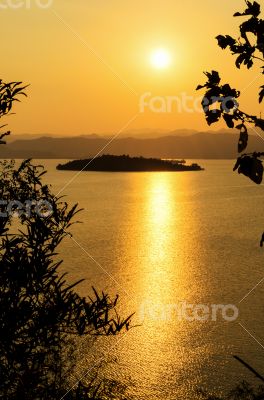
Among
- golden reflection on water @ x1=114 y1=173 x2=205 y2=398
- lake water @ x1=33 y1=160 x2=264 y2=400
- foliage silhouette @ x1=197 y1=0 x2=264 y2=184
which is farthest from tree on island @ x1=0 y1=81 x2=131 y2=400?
golden reflection on water @ x1=114 y1=173 x2=205 y2=398

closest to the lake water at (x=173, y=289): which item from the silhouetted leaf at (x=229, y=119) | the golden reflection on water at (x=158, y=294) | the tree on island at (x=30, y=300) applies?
the golden reflection on water at (x=158, y=294)

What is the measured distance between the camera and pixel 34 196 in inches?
579

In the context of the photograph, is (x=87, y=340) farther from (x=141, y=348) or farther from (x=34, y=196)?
(x=34, y=196)

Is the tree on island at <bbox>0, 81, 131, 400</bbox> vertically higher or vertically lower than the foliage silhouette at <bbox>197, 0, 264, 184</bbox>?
lower

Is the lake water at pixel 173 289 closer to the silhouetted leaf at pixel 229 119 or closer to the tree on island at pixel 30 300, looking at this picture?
the tree on island at pixel 30 300

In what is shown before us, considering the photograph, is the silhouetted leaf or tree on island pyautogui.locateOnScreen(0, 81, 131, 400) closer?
the silhouetted leaf

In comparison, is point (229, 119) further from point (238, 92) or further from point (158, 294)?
point (158, 294)

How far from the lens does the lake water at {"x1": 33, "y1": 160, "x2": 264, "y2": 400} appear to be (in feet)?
78.4

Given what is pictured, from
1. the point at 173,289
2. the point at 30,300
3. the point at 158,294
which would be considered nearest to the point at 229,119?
the point at 30,300

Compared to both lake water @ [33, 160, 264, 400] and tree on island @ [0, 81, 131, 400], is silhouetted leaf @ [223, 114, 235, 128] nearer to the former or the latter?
tree on island @ [0, 81, 131, 400]

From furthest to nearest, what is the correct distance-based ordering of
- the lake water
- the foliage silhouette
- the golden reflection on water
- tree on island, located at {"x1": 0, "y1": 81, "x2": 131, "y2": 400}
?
1. the golden reflection on water
2. the lake water
3. tree on island, located at {"x1": 0, "y1": 81, "x2": 131, "y2": 400}
4. the foliage silhouette

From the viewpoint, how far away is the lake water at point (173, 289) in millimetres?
23891

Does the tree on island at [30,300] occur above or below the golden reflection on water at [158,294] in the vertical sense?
above

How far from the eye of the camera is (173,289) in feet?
145
